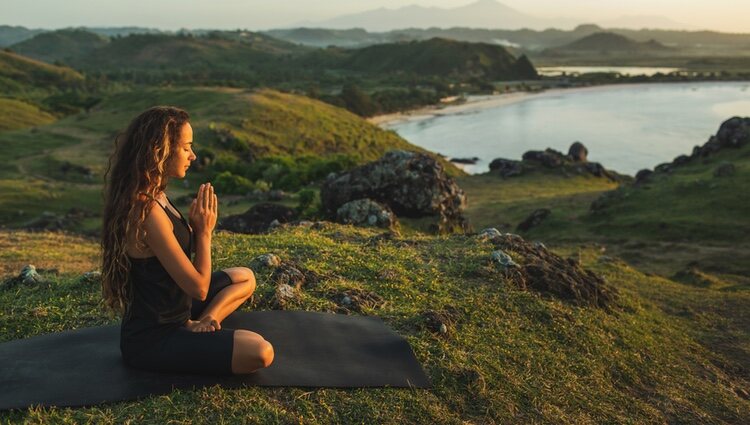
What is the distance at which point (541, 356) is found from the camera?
9.86 m

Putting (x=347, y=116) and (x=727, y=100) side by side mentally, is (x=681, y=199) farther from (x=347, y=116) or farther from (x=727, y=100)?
(x=727, y=100)

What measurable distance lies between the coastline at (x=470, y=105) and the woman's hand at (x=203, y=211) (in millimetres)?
95674

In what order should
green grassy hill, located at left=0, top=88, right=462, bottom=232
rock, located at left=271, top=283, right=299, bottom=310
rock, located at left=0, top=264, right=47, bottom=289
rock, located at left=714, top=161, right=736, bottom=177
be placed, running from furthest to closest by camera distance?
rock, located at left=714, top=161, right=736, bottom=177, green grassy hill, located at left=0, top=88, right=462, bottom=232, rock, located at left=0, top=264, right=47, bottom=289, rock, located at left=271, top=283, right=299, bottom=310

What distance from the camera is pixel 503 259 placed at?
523 inches

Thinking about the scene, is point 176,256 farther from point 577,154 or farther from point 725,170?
point 577,154

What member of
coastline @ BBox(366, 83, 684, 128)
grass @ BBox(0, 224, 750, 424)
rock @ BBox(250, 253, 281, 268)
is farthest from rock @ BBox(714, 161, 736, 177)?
coastline @ BBox(366, 83, 684, 128)

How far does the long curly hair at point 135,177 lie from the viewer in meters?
6.76

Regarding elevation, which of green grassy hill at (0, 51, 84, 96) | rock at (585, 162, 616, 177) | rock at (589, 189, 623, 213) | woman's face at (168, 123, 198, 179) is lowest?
rock at (585, 162, 616, 177)

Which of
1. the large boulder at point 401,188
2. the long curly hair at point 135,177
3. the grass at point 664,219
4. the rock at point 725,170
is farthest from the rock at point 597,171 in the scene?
the long curly hair at point 135,177

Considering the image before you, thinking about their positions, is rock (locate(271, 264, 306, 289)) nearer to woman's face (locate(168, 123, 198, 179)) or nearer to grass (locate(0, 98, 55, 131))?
woman's face (locate(168, 123, 198, 179))

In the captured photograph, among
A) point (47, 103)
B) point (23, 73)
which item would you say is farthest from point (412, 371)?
point (23, 73)

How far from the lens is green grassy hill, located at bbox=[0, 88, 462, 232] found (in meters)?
37.8

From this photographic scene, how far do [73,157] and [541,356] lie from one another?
48929 millimetres

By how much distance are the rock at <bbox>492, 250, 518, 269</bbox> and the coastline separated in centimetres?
8960
